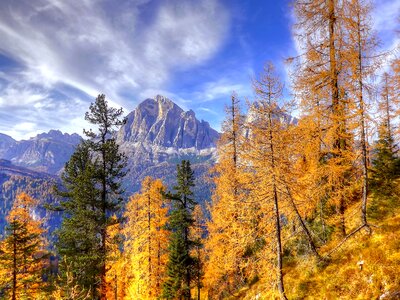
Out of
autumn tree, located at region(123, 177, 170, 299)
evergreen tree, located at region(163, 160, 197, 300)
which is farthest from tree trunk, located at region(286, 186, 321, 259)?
autumn tree, located at region(123, 177, 170, 299)

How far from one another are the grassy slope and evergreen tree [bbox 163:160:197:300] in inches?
509

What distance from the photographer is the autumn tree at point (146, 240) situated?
87.2 feet

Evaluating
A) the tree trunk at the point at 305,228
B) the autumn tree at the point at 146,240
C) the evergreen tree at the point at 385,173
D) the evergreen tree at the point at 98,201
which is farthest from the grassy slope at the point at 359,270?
the autumn tree at the point at 146,240

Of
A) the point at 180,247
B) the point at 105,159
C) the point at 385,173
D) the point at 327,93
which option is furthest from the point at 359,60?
the point at 180,247

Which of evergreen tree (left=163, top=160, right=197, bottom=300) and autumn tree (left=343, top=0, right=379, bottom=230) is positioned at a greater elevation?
autumn tree (left=343, top=0, right=379, bottom=230)

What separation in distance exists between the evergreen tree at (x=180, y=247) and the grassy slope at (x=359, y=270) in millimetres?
12929

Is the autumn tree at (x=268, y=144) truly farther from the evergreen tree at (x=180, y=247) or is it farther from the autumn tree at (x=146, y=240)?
the autumn tree at (x=146, y=240)

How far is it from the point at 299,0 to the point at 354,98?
6.12 metres

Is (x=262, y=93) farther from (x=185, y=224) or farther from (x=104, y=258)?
(x=185, y=224)

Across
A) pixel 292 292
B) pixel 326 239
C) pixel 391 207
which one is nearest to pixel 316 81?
pixel 391 207

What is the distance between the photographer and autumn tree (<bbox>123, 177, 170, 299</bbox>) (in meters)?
26.6

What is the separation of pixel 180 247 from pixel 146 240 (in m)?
3.58

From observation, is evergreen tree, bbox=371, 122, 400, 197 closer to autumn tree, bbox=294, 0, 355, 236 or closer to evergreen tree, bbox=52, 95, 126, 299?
autumn tree, bbox=294, 0, 355, 236

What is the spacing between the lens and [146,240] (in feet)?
88.6
